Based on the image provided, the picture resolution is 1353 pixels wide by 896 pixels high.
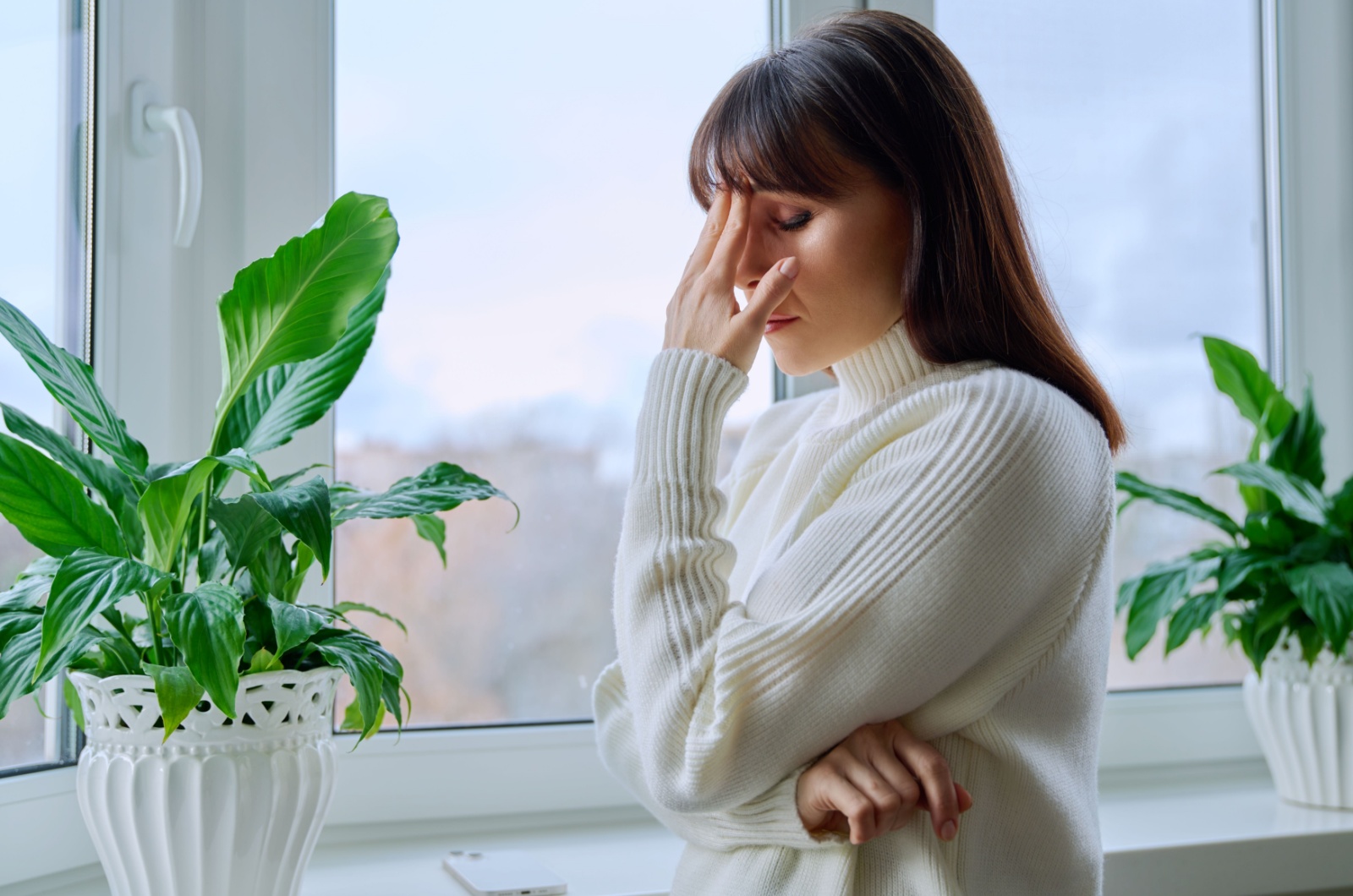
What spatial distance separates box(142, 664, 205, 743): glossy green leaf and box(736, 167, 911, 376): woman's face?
0.56 m

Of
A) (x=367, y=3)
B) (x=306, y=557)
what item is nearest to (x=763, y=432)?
(x=306, y=557)

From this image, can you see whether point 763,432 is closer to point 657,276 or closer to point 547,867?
point 657,276

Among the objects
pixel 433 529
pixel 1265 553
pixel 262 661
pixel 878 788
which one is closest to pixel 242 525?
pixel 262 661

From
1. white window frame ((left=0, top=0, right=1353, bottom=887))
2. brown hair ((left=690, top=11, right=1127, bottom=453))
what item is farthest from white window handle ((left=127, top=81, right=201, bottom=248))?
brown hair ((left=690, top=11, right=1127, bottom=453))

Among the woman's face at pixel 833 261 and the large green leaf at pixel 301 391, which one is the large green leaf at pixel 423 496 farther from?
the woman's face at pixel 833 261

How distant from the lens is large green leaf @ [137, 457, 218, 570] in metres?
0.84

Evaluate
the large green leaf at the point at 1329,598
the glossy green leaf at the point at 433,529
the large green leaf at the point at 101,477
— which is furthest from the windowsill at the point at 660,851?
the large green leaf at the point at 101,477

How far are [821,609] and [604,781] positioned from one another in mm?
756

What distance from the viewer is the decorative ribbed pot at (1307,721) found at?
140 cm

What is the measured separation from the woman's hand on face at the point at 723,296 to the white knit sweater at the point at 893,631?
0.02 m

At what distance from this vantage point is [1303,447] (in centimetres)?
145

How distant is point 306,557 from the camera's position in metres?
0.97

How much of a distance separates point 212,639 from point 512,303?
27.7 inches

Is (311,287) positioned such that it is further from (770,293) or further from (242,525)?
(770,293)
